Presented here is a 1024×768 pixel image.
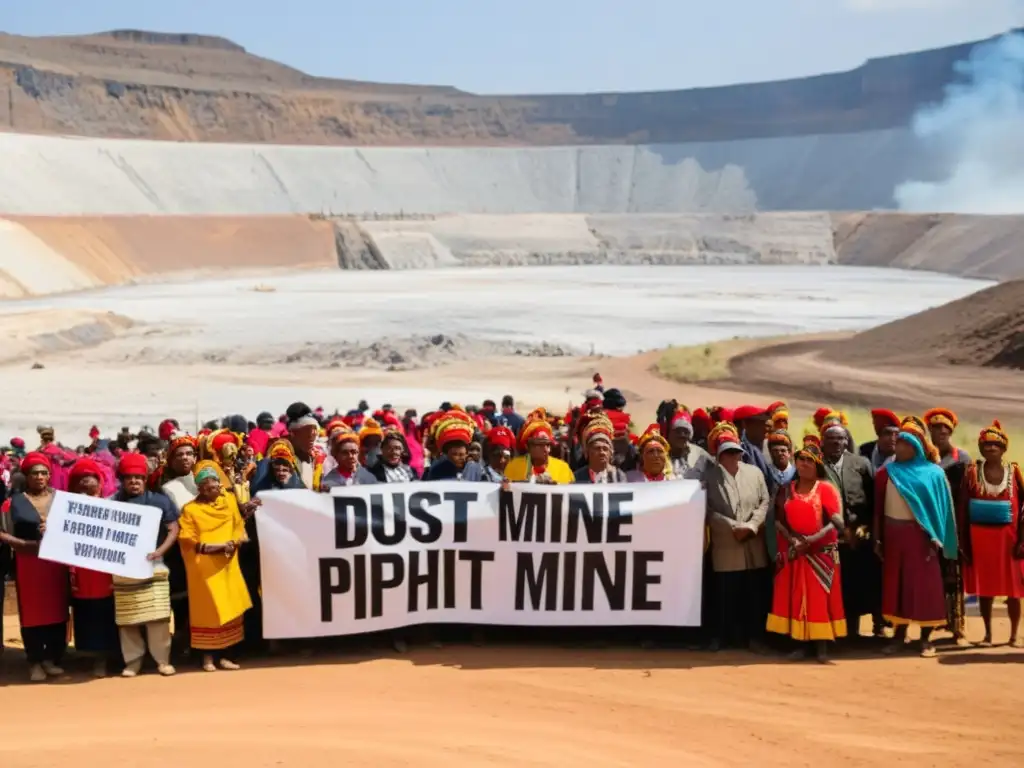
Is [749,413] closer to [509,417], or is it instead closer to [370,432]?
[370,432]

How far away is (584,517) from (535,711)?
4.94ft

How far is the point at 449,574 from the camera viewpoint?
27.3 feet

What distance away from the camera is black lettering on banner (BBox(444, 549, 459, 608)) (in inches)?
327

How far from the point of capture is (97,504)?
7754mm

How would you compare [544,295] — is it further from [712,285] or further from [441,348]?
[441,348]

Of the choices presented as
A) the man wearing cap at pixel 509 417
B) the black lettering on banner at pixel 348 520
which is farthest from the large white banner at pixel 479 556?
the man wearing cap at pixel 509 417

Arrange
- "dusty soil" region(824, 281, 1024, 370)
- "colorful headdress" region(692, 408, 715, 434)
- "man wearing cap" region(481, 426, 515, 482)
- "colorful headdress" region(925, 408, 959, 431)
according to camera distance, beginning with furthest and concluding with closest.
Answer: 1. "dusty soil" region(824, 281, 1024, 370)
2. "colorful headdress" region(692, 408, 715, 434)
3. "colorful headdress" region(925, 408, 959, 431)
4. "man wearing cap" region(481, 426, 515, 482)

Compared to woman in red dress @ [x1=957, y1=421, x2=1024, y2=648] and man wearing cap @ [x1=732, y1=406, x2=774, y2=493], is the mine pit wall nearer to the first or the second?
man wearing cap @ [x1=732, y1=406, x2=774, y2=493]

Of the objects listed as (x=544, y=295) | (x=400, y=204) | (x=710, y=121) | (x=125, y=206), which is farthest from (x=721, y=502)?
(x=710, y=121)

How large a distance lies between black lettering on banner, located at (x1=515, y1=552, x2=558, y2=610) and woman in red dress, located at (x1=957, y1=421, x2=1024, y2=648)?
97.8 inches

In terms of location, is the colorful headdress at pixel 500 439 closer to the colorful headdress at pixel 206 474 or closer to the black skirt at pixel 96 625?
the colorful headdress at pixel 206 474

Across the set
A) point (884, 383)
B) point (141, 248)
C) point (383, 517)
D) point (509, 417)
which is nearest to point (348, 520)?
point (383, 517)

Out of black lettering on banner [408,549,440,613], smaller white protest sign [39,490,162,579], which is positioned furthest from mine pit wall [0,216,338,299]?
black lettering on banner [408,549,440,613]

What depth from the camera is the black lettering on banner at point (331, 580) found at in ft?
26.9
